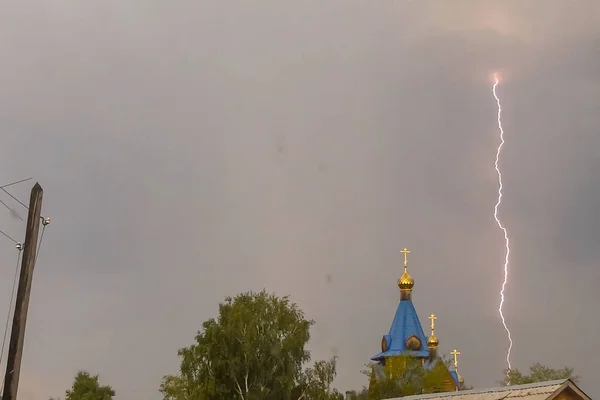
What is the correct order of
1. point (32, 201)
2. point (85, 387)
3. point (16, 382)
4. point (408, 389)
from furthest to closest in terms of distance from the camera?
point (85, 387) → point (408, 389) → point (32, 201) → point (16, 382)

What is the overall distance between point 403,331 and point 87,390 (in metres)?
33.7

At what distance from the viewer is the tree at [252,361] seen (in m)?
44.8

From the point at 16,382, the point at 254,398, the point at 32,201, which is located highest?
the point at 254,398

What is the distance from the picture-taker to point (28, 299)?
1695 cm

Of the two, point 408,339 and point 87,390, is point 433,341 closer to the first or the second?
point 408,339

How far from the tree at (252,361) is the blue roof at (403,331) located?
39.7m

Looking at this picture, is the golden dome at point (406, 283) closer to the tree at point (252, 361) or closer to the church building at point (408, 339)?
the church building at point (408, 339)

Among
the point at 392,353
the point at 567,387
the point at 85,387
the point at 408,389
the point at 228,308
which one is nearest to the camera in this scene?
the point at 567,387

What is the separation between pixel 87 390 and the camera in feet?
238

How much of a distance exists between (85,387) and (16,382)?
58960 millimetres

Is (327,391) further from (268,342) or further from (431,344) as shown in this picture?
(431,344)

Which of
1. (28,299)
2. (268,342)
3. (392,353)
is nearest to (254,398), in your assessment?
(268,342)

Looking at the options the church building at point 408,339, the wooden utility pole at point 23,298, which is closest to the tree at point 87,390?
the church building at point 408,339

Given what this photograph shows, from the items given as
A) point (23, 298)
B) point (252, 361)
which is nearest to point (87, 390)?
point (252, 361)
